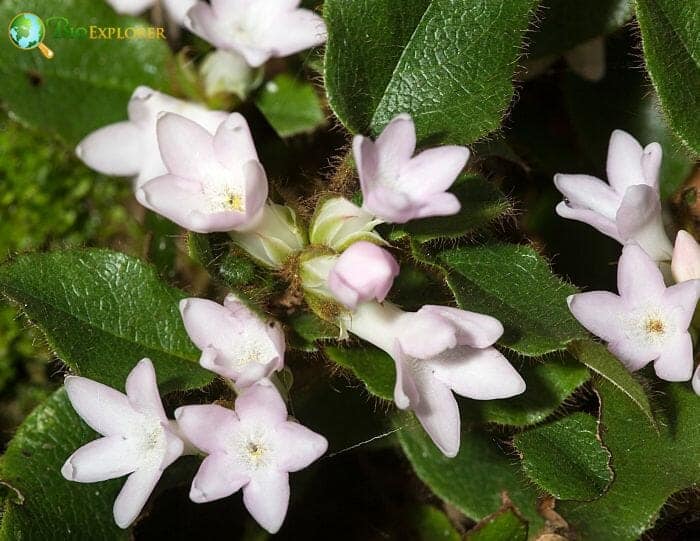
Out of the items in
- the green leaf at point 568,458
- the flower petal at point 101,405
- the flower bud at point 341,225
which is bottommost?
the green leaf at point 568,458

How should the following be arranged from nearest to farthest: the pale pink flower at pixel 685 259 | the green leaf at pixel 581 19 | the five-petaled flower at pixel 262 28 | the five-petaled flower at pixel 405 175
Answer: the five-petaled flower at pixel 405 175, the pale pink flower at pixel 685 259, the five-petaled flower at pixel 262 28, the green leaf at pixel 581 19

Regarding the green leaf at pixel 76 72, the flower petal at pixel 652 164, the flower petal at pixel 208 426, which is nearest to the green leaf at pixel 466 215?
the flower petal at pixel 652 164

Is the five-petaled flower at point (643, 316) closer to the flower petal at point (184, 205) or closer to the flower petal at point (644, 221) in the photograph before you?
the flower petal at point (644, 221)

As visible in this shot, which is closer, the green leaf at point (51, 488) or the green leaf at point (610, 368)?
the green leaf at point (610, 368)

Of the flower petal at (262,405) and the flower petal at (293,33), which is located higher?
the flower petal at (293,33)

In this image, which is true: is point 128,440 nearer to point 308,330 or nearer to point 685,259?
point 308,330

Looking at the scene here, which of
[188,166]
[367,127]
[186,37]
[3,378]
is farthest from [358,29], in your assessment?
[3,378]
